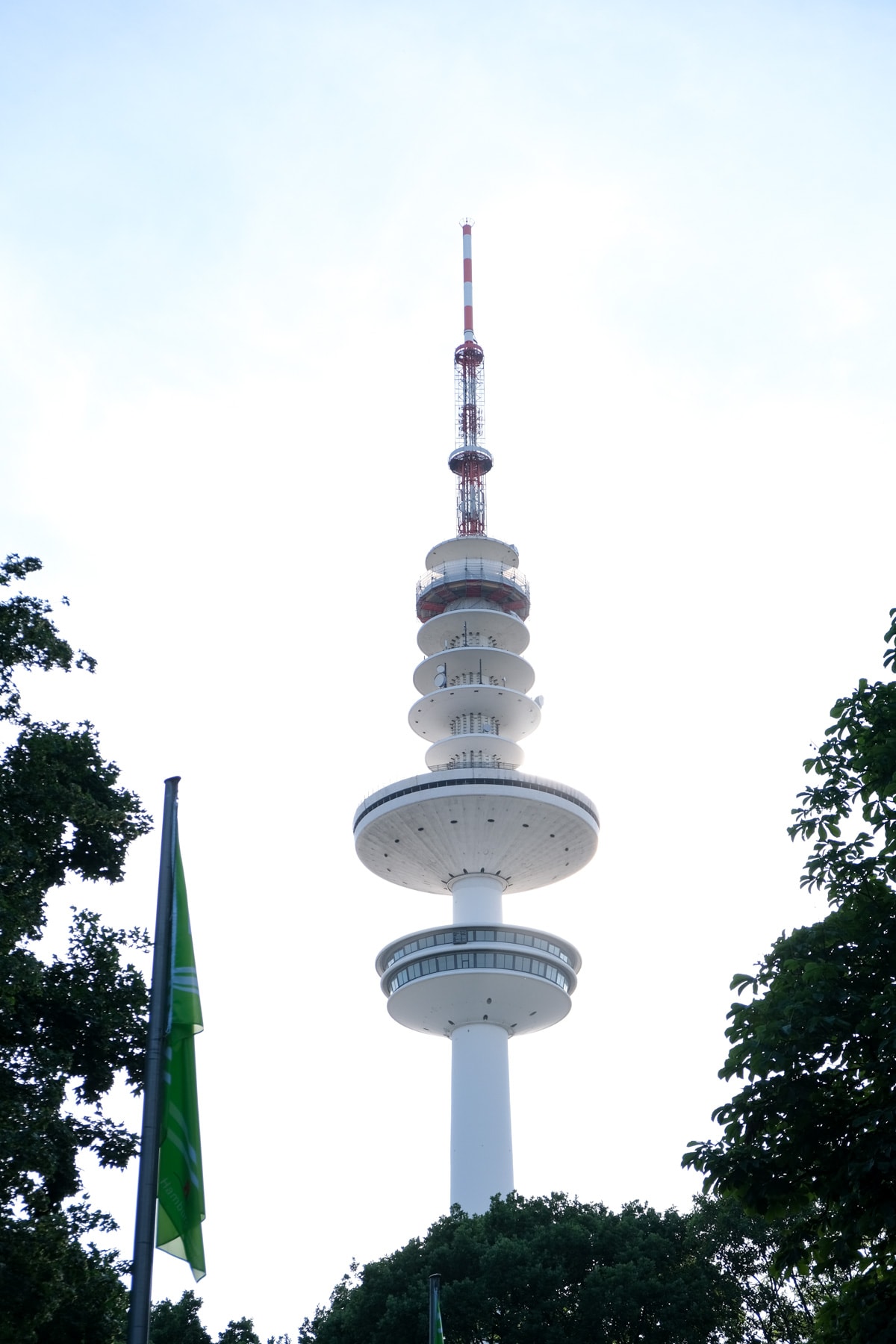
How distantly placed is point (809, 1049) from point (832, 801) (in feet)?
14.1

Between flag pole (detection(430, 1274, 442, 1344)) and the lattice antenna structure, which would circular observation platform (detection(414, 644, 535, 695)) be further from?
flag pole (detection(430, 1274, 442, 1344))

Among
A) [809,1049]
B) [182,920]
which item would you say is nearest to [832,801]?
[809,1049]

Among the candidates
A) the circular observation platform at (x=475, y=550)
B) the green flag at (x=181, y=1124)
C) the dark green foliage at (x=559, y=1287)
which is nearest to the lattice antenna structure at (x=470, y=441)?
the circular observation platform at (x=475, y=550)

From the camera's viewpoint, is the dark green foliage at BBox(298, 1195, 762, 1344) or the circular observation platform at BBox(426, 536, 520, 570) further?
the circular observation platform at BBox(426, 536, 520, 570)

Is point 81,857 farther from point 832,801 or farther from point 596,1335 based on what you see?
point 596,1335

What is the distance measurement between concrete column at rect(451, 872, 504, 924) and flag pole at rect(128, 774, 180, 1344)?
62.9 metres

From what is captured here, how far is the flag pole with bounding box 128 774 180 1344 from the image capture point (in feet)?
41.4

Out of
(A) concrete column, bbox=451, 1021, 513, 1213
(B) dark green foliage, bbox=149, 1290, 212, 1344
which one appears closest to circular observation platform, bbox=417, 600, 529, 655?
(A) concrete column, bbox=451, 1021, 513, 1213

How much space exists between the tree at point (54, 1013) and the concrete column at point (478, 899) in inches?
2122

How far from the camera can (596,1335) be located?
4316 cm

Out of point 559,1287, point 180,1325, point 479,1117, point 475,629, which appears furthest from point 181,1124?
point 475,629

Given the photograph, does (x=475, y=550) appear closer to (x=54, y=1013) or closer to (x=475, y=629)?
(x=475, y=629)

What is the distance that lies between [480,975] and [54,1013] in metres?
53.0

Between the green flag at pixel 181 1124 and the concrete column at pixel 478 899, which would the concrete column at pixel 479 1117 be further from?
the green flag at pixel 181 1124
